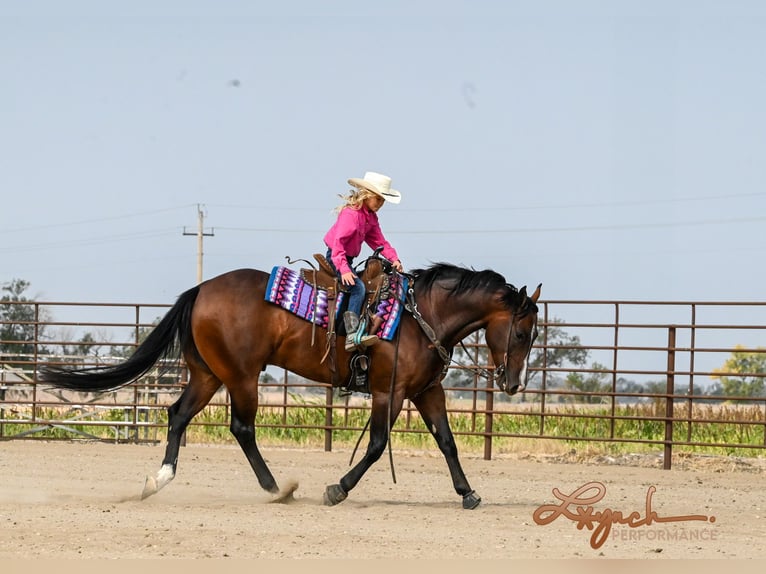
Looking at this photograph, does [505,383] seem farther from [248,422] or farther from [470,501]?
[248,422]

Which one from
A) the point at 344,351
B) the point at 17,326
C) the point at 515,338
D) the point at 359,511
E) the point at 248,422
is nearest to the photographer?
the point at 359,511

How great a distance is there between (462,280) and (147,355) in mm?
2390

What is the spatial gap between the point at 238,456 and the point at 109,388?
169 inches

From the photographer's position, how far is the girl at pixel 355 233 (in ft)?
26.7

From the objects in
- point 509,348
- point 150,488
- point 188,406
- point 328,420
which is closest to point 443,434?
point 509,348

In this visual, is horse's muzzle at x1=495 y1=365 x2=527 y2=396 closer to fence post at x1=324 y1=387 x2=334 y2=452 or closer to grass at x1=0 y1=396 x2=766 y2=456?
fence post at x1=324 y1=387 x2=334 y2=452

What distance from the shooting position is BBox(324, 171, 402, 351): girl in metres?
8.13

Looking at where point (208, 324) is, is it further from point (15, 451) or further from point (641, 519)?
point (15, 451)

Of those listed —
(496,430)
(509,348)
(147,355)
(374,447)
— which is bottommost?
(496,430)

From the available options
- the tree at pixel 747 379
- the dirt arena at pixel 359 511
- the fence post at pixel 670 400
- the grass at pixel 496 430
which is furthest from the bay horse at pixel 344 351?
the tree at pixel 747 379

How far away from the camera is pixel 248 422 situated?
848 centimetres

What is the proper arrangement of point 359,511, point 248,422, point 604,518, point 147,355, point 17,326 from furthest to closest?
point 17,326 → point 147,355 → point 248,422 → point 359,511 → point 604,518

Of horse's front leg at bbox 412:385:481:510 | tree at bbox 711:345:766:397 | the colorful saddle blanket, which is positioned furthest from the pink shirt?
tree at bbox 711:345:766:397

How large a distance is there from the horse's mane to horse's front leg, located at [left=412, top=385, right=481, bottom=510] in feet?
2.39
